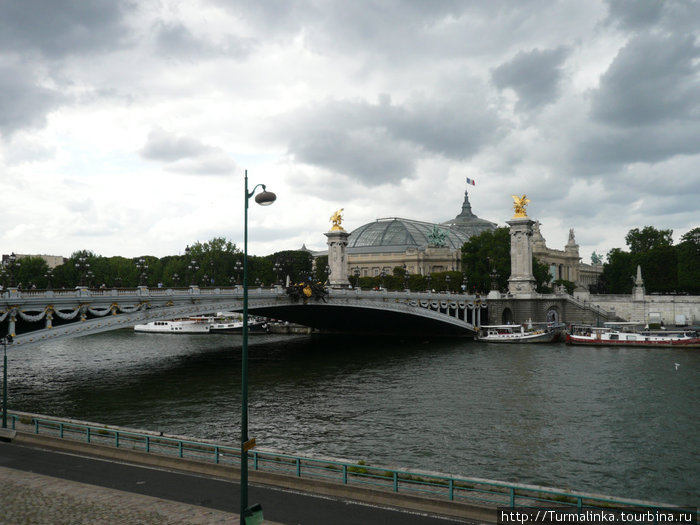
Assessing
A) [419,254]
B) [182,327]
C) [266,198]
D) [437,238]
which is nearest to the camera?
[266,198]

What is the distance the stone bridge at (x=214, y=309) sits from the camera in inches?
1513

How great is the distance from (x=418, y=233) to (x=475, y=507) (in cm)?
18443

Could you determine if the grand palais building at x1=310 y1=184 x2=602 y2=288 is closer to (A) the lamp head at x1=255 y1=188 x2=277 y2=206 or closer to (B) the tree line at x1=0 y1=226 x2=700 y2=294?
(B) the tree line at x1=0 y1=226 x2=700 y2=294

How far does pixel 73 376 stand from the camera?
50031mm

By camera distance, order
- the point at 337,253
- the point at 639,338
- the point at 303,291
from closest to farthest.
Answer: the point at 303,291 → the point at 639,338 → the point at 337,253

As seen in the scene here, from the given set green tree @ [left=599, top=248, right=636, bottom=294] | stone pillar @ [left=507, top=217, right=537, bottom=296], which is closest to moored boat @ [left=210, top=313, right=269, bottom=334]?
stone pillar @ [left=507, top=217, right=537, bottom=296]

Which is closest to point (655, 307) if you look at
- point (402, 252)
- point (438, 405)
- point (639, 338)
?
point (639, 338)

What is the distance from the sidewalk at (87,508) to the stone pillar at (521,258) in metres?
85.5

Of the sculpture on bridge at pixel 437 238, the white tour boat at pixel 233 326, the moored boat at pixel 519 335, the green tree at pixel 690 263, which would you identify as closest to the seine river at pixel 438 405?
the moored boat at pixel 519 335

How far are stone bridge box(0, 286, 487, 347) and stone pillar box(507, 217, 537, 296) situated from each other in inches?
293

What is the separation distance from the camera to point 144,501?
1538 cm

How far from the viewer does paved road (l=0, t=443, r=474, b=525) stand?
47.0 ft

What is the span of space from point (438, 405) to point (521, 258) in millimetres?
63774

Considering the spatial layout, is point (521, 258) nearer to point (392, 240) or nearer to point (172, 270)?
point (172, 270)
